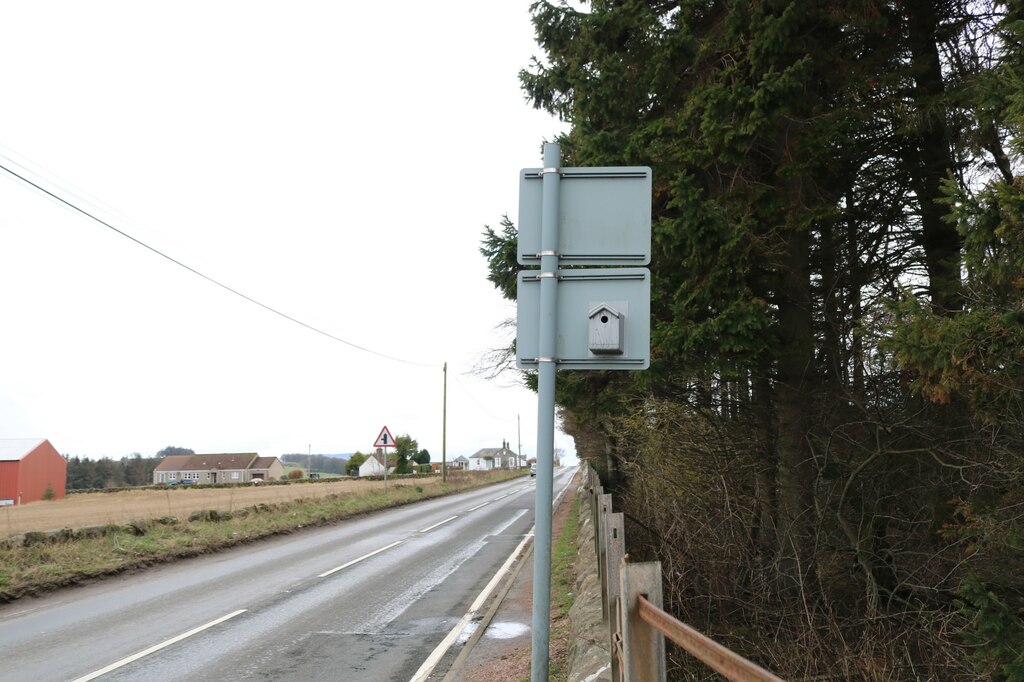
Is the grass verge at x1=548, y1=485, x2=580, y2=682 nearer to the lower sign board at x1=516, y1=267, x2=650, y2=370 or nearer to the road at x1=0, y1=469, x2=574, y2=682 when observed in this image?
the road at x1=0, y1=469, x2=574, y2=682

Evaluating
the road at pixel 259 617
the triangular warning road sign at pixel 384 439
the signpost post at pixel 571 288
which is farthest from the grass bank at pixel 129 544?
the signpost post at pixel 571 288

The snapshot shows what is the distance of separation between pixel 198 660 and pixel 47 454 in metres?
62.4

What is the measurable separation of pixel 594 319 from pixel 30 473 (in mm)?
64871

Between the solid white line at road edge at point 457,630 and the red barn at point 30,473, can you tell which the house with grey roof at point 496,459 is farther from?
the solid white line at road edge at point 457,630

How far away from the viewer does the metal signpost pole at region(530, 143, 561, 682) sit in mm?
3113

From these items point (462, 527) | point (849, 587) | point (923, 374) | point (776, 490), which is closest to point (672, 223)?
point (923, 374)

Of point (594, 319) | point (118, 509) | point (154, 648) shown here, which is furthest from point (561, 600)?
point (118, 509)

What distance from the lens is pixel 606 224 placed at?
336cm

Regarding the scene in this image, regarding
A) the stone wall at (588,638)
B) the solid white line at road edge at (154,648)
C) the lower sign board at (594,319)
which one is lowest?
the solid white line at road edge at (154,648)

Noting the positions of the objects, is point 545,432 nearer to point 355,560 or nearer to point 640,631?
point 640,631

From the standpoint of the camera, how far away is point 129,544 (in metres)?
14.4

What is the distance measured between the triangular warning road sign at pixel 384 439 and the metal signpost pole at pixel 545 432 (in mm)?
27217

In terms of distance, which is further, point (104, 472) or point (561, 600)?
point (104, 472)

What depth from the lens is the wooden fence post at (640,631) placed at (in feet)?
8.71
